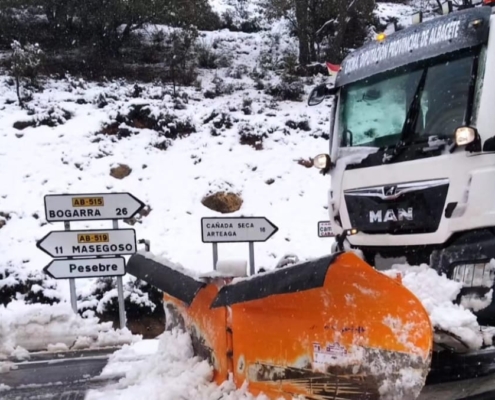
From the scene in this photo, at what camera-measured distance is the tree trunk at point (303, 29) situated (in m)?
18.7

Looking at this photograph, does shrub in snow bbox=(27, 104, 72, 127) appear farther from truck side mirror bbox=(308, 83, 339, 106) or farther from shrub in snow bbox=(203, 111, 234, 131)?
truck side mirror bbox=(308, 83, 339, 106)

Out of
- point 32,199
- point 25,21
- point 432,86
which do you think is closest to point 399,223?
point 432,86

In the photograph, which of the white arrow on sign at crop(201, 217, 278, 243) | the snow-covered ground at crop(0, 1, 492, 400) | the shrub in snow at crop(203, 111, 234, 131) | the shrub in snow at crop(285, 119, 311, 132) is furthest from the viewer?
the shrub in snow at crop(285, 119, 311, 132)

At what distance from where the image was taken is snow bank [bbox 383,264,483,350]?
282 centimetres

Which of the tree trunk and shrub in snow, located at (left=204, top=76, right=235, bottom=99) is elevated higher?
the tree trunk

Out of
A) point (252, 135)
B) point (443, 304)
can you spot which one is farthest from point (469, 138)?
point (252, 135)

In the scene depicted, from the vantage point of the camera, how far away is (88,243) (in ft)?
21.8

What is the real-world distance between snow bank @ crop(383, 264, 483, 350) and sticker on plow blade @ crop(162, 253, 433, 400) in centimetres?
32

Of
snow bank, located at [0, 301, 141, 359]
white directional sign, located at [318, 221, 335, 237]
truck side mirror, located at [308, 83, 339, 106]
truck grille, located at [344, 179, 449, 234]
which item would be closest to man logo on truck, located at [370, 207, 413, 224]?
truck grille, located at [344, 179, 449, 234]

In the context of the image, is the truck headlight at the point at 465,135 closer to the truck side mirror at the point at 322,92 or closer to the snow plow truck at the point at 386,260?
the snow plow truck at the point at 386,260

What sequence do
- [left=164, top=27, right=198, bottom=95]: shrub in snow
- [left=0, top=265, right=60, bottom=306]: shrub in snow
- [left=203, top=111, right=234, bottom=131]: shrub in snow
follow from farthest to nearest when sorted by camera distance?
1. [left=164, top=27, right=198, bottom=95]: shrub in snow
2. [left=203, top=111, right=234, bottom=131]: shrub in snow
3. [left=0, top=265, right=60, bottom=306]: shrub in snow

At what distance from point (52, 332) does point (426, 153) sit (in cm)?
447

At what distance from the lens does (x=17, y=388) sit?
4.40 metres

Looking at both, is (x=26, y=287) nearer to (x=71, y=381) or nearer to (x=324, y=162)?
(x=71, y=381)
